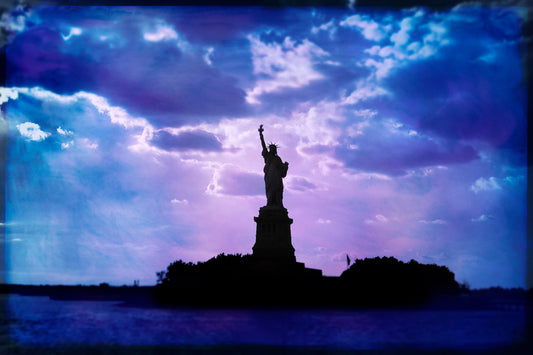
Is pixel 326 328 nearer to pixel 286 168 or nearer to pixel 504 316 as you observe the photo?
pixel 504 316

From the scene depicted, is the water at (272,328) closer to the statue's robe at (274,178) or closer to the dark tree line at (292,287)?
the dark tree line at (292,287)

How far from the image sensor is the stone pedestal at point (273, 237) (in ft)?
88.3

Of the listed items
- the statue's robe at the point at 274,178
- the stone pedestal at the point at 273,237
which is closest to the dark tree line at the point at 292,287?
the stone pedestal at the point at 273,237

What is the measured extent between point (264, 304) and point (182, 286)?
3949 millimetres

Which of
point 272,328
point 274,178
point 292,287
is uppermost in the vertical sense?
point 274,178

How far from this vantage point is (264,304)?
2342 centimetres

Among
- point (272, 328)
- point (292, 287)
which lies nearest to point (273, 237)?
point (292, 287)

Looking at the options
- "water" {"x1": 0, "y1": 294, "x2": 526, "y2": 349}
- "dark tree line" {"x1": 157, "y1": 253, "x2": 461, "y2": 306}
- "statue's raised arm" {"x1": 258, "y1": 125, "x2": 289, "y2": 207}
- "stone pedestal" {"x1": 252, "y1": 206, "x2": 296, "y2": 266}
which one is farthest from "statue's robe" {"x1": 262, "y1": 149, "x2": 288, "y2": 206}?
"water" {"x1": 0, "y1": 294, "x2": 526, "y2": 349}

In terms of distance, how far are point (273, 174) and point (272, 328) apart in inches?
469

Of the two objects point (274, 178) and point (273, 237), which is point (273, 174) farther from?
point (273, 237)

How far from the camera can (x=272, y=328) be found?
1717 centimetres

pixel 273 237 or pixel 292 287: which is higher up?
pixel 273 237

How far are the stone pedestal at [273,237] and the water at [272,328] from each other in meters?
5.41

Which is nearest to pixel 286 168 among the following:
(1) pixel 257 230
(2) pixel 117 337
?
(1) pixel 257 230
